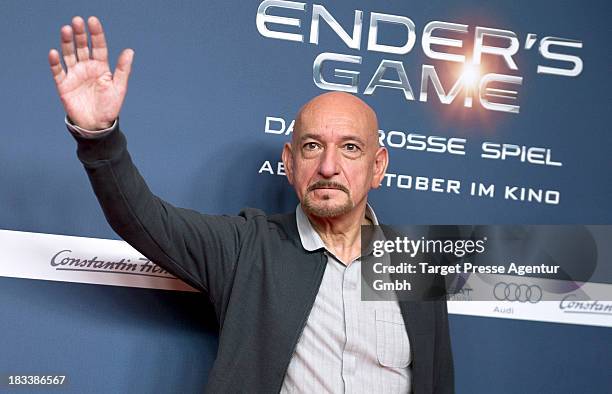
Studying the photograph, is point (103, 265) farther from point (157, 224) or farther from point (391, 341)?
point (391, 341)

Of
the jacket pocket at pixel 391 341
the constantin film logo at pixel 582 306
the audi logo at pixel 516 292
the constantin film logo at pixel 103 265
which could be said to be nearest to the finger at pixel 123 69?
the constantin film logo at pixel 103 265

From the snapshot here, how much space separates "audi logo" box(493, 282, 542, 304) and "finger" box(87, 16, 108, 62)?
1311mm

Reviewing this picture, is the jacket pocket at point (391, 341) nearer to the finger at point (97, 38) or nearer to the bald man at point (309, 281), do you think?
the bald man at point (309, 281)

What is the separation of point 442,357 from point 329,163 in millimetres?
568

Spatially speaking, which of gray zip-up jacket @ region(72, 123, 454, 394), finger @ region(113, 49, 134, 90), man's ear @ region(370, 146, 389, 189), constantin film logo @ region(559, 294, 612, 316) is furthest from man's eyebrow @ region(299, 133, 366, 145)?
constantin film logo @ region(559, 294, 612, 316)

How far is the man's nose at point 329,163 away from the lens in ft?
6.37

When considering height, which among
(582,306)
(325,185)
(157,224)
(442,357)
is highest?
(325,185)

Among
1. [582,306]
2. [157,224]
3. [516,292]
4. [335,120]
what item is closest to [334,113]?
[335,120]

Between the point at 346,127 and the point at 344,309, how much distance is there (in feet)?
1.44

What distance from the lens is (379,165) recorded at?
213 centimetres

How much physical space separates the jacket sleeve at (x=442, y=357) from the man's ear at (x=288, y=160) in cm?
49

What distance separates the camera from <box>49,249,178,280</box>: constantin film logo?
6.77ft

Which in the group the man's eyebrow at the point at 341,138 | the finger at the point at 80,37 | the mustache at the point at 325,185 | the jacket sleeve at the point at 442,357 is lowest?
the jacket sleeve at the point at 442,357

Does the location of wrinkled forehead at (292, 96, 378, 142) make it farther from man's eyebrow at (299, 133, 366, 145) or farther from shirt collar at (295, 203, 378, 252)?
shirt collar at (295, 203, 378, 252)
